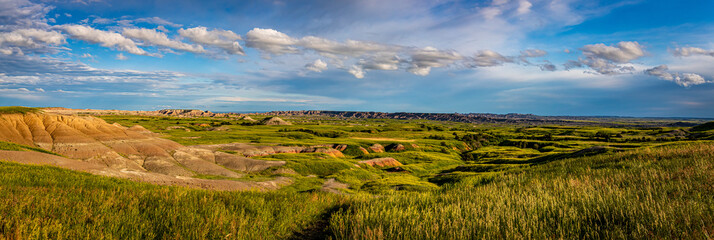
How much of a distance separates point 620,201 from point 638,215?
133 centimetres

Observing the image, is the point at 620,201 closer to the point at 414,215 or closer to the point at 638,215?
the point at 638,215

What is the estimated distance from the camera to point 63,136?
34969mm

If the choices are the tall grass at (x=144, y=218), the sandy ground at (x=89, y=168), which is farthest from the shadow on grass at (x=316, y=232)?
the sandy ground at (x=89, y=168)

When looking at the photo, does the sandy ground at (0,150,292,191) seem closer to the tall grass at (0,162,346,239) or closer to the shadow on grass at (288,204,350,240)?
the tall grass at (0,162,346,239)

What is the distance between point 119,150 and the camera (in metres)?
36.3

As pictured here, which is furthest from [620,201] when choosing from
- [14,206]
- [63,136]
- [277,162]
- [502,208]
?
[63,136]

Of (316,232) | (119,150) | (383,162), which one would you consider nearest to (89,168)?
(119,150)

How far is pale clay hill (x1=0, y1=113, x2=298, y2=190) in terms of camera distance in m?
31.5

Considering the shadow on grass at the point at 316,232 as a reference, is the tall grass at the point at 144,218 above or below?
above

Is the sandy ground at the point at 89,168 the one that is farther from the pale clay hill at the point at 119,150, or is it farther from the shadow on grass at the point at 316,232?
the shadow on grass at the point at 316,232

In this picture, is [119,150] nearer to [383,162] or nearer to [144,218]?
[144,218]

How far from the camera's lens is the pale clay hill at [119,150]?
31453 mm

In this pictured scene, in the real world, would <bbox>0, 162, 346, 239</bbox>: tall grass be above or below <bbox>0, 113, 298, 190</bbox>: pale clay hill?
Answer: above

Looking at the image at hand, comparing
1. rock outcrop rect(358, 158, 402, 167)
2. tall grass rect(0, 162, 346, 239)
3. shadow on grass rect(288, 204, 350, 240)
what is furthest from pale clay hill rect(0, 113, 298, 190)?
shadow on grass rect(288, 204, 350, 240)
